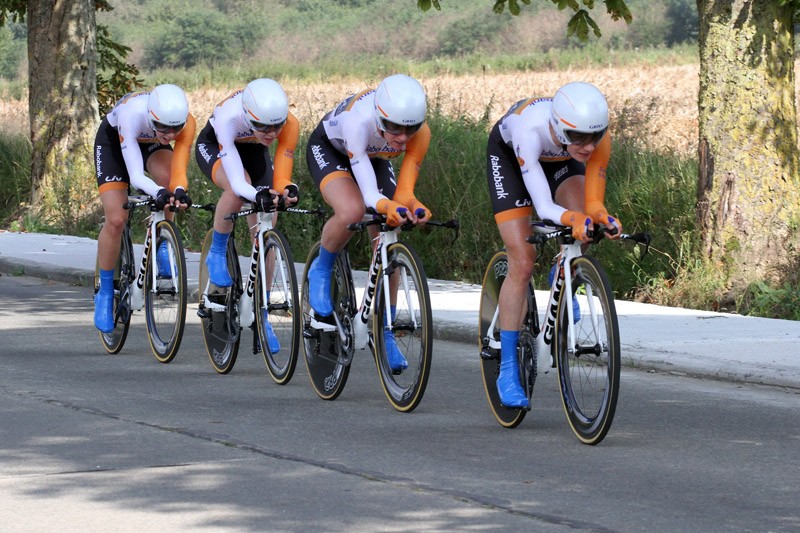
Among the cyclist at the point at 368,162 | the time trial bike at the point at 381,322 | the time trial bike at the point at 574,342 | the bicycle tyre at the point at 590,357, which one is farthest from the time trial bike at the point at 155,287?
the bicycle tyre at the point at 590,357

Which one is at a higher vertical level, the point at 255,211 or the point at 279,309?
the point at 255,211

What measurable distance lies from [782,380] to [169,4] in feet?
353

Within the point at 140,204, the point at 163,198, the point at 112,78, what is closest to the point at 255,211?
the point at 163,198

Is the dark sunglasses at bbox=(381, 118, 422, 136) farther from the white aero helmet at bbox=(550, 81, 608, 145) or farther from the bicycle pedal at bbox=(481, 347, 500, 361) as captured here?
the bicycle pedal at bbox=(481, 347, 500, 361)

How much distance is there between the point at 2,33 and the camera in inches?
3167

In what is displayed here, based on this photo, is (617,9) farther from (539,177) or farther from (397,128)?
(539,177)

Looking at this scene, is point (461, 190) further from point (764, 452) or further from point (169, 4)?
point (169, 4)

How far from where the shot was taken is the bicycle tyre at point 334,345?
8930 millimetres

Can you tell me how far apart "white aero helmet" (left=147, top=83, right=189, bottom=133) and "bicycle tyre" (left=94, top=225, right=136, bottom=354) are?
46.9 inches

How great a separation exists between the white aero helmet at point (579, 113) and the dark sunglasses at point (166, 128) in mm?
3434

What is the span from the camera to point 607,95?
26375 millimetres

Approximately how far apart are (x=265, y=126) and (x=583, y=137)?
263 cm

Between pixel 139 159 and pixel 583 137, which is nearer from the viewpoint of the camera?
pixel 583 137

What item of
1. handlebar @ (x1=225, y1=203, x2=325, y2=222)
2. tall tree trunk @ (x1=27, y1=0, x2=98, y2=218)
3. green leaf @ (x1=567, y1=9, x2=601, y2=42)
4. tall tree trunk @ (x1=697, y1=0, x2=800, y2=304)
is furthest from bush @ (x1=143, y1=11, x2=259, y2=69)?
handlebar @ (x1=225, y1=203, x2=325, y2=222)
